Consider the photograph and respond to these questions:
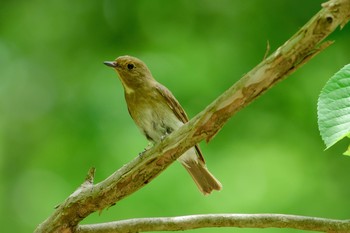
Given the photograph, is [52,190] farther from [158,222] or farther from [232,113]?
[232,113]

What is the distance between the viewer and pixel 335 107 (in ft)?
8.26

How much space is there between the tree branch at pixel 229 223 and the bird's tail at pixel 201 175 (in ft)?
4.59

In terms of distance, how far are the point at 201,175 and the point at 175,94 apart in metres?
1.09

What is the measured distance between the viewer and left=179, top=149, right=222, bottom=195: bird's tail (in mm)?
4691

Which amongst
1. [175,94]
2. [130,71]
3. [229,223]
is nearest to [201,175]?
[130,71]

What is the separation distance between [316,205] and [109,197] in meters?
2.50

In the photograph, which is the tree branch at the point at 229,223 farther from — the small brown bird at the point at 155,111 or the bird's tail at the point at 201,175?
the bird's tail at the point at 201,175

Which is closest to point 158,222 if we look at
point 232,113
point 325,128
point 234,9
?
point 232,113

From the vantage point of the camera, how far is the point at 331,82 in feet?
8.39

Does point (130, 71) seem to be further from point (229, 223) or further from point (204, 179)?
point (229, 223)

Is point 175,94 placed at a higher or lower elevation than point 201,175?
higher

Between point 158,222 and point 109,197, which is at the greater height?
point 109,197

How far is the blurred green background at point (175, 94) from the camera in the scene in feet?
17.6

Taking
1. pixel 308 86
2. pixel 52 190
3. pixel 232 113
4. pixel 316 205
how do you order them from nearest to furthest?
pixel 232 113
pixel 316 205
pixel 308 86
pixel 52 190
